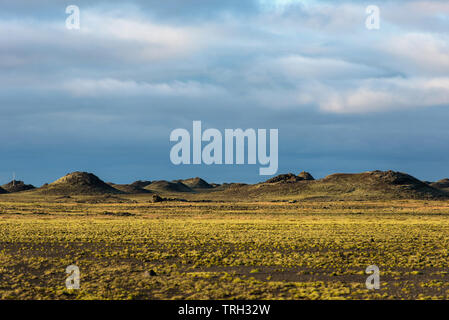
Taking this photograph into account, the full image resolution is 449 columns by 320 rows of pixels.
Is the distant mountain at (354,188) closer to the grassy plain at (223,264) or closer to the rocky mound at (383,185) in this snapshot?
the rocky mound at (383,185)

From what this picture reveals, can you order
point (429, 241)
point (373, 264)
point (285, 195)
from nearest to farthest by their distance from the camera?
point (373, 264)
point (429, 241)
point (285, 195)

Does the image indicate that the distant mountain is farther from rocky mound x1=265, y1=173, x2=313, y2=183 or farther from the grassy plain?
the grassy plain

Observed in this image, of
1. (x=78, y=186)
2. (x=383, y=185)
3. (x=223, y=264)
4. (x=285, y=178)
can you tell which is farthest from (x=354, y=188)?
(x=223, y=264)

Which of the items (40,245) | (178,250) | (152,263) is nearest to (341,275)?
(152,263)

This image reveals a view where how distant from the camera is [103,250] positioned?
35125 mm

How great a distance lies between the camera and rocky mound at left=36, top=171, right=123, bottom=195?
591 feet

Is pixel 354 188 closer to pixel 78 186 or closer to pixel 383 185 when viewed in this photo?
pixel 383 185

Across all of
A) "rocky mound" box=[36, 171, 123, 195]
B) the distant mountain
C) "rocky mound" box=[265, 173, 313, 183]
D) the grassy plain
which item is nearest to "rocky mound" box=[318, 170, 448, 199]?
the distant mountain

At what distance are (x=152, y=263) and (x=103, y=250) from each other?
282 inches

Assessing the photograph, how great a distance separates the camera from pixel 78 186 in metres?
185

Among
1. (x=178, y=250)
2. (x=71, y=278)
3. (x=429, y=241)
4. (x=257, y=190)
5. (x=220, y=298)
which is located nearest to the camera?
(x=220, y=298)

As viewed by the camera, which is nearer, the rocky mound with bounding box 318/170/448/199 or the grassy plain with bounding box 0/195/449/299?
the grassy plain with bounding box 0/195/449/299
